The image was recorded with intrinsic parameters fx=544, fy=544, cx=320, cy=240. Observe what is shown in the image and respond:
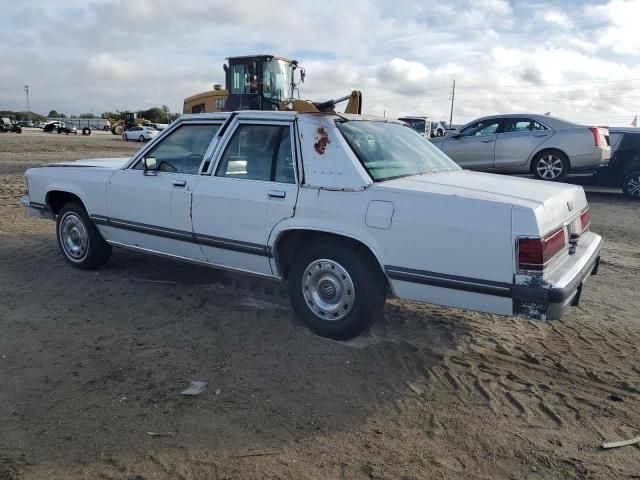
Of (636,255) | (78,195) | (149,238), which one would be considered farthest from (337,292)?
(636,255)

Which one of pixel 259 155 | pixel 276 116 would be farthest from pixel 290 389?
pixel 276 116

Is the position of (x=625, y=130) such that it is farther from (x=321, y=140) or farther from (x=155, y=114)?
(x=155, y=114)

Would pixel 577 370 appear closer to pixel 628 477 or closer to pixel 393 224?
pixel 628 477

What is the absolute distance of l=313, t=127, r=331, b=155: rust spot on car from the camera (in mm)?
3947

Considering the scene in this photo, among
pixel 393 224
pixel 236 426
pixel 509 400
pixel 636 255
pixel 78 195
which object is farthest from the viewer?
pixel 636 255

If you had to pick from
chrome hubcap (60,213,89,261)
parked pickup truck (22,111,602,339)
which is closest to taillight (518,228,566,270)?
parked pickup truck (22,111,602,339)

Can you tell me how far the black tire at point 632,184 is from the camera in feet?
38.0

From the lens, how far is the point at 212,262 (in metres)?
4.63

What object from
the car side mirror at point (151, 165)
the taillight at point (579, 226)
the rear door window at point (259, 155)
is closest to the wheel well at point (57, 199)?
the car side mirror at point (151, 165)

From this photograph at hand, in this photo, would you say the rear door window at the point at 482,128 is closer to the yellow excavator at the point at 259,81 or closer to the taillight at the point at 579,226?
the yellow excavator at the point at 259,81

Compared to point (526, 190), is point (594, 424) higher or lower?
lower

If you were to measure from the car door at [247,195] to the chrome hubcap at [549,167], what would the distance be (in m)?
8.46

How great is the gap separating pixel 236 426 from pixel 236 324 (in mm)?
1450

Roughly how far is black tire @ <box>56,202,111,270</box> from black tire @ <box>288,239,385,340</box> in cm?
248
